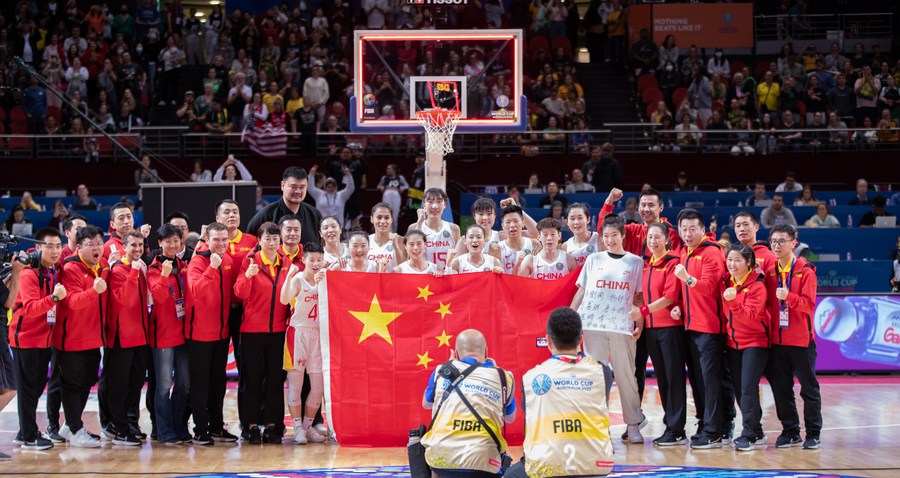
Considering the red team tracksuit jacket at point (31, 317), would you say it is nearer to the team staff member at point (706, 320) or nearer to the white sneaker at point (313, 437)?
the white sneaker at point (313, 437)

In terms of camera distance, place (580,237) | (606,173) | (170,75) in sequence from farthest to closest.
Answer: (170,75), (606,173), (580,237)

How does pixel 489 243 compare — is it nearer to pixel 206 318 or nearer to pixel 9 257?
pixel 206 318

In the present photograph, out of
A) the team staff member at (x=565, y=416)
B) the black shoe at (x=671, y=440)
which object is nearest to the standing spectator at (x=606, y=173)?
the black shoe at (x=671, y=440)

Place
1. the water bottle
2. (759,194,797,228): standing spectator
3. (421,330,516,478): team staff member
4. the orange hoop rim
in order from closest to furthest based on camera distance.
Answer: (421,330,516,478): team staff member → the orange hoop rim → the water bottle → (759,194,797,228): standing spectator

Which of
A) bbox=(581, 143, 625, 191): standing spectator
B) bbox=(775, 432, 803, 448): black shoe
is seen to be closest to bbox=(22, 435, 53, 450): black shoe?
bbox=(775, 432, 803, 448): black shoe

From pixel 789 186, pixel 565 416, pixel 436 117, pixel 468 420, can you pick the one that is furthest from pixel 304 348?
pixel 789 186

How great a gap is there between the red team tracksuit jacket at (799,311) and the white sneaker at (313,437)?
174 inches

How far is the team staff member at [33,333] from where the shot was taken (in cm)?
955

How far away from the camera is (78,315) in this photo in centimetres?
964

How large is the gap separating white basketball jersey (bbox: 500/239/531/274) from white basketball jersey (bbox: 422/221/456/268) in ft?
1.86

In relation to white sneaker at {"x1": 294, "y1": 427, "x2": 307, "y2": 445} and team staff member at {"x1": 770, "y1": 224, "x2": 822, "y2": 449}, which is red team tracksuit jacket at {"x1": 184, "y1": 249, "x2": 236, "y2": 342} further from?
team staff member at {"x1": 770, "y1": 224, "x2": 822, "y2": 449}

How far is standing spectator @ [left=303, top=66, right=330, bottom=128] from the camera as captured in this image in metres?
20.6

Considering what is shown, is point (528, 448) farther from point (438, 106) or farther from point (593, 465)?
point (438, 106)

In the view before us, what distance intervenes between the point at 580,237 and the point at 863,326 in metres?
6.20
